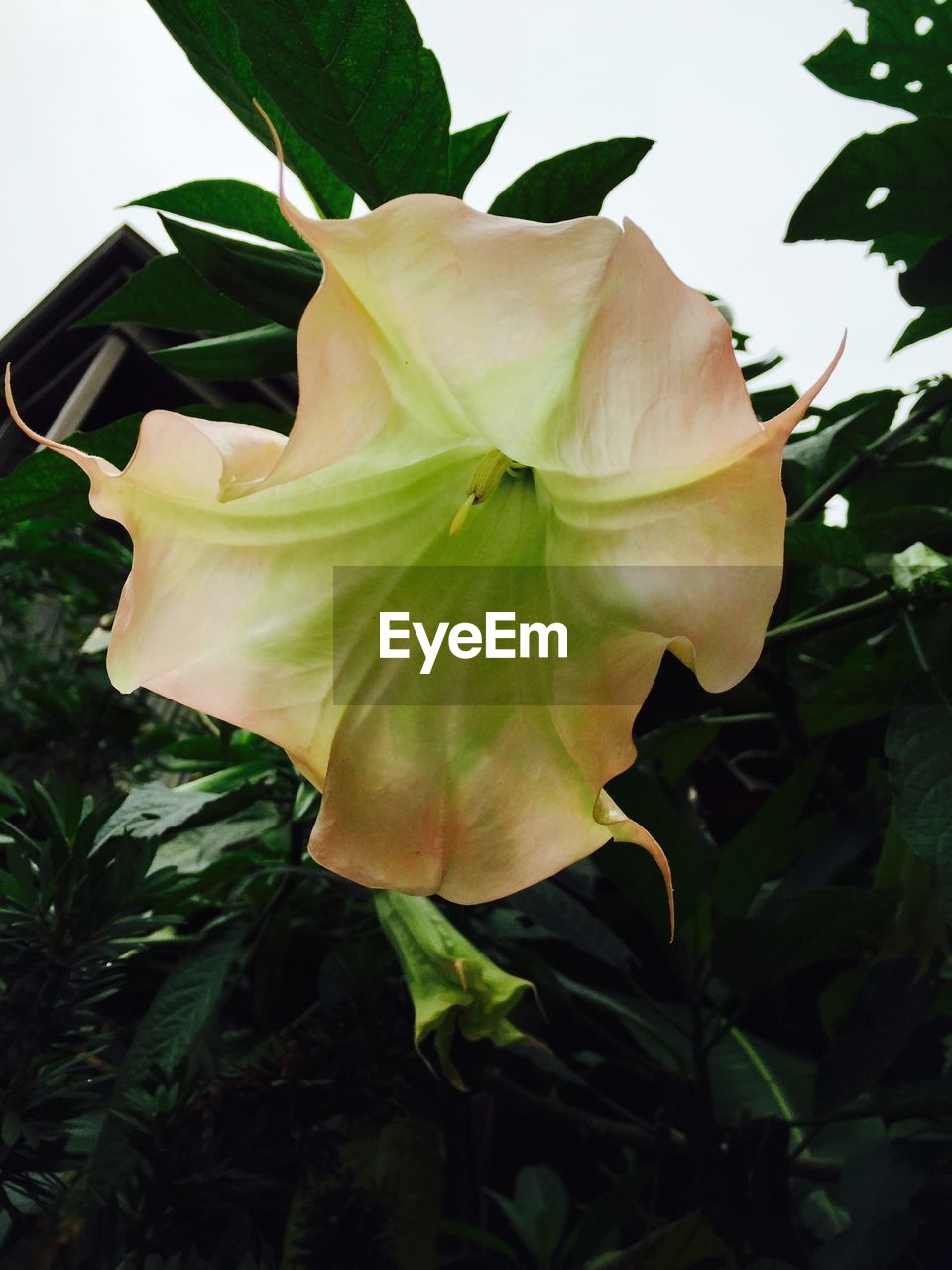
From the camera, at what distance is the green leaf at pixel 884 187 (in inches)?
25.5

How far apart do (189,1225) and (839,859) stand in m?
0.53

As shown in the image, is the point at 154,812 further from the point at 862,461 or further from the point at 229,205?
the point at 862,461

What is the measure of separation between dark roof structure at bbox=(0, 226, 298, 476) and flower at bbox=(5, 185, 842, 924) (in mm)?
885

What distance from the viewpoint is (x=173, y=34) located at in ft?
1.80

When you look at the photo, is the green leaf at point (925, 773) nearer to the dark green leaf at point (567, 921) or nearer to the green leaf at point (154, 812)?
the dark green leaf at point (567, 921)

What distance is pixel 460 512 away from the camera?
490 mm

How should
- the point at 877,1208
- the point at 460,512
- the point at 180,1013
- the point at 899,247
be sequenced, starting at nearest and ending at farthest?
the point at 460,512 < the point at 877,1208 < the point at 180,1013 < the point at 899,247

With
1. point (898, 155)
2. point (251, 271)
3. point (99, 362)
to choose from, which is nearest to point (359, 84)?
point (251, 271)

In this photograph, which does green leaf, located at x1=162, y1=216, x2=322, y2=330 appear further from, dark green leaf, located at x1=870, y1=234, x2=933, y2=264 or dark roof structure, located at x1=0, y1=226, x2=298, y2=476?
dark roof structure, located at x1=0, y1=226, x2=298, y2=476

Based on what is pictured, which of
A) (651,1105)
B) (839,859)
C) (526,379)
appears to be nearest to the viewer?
(526,379)

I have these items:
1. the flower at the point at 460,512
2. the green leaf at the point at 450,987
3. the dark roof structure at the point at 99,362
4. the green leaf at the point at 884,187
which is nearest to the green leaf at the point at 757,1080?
the green leaf at the point at 450,987

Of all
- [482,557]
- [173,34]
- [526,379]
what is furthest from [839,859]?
[173,34]

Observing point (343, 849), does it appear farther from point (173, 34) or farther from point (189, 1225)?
point (173, 34)

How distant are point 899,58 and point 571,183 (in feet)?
1.20
